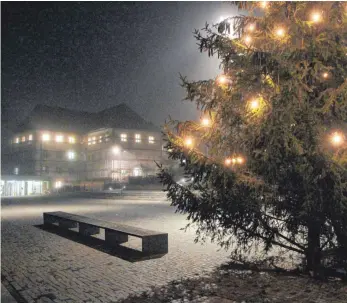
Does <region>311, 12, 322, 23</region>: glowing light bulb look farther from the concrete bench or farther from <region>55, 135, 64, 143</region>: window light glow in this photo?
<region>55, 135, 64, 143</region>: window light glow

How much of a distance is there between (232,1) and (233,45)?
1219 millimetres

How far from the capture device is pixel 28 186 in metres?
51.7

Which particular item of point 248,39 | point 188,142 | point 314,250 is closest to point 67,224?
point 188,142

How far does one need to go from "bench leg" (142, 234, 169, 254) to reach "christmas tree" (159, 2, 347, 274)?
260 cm

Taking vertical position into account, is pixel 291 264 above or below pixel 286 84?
below

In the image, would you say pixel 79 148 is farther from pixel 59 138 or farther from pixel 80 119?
pixel 80 119

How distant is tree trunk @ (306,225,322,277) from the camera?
631 centimetres

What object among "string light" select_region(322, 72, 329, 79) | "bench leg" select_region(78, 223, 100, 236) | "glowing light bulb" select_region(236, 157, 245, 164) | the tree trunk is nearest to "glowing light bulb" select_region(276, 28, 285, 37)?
"string light" select_region(322, 72, 329, 79)

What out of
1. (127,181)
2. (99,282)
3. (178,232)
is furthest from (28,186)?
(99,282)

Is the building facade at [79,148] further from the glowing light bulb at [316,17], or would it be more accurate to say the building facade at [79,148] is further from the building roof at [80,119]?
the glowing light bulb at [316,17]

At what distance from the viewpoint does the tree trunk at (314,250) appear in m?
6.31

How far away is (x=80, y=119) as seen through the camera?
236 ft

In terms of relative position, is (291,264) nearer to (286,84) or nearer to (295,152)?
(295,152)

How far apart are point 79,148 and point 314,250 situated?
2539 inches
